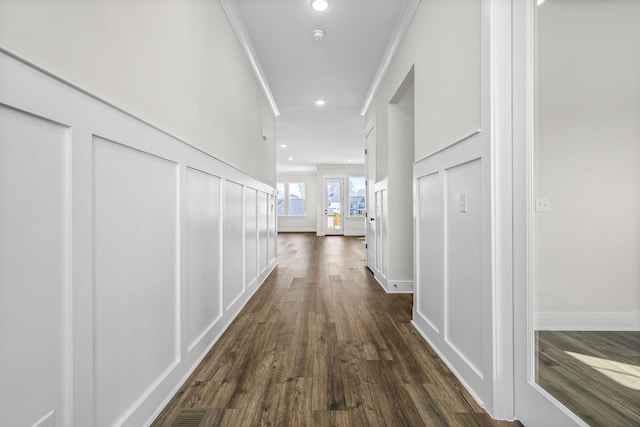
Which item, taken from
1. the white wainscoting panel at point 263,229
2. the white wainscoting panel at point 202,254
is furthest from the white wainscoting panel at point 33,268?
the white wainscoting panel at point 263,229

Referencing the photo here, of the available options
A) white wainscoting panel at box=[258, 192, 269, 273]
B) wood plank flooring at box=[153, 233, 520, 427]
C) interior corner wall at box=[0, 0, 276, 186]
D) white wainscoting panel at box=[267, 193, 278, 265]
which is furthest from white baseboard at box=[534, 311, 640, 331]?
white wainscoting panel at box=[267, 193, 278, 265]

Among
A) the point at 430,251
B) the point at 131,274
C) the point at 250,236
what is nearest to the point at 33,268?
the point at 131,274

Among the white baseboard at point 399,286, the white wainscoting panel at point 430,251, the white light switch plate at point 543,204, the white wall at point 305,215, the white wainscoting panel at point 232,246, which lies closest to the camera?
the white light switch plate at point 543,204

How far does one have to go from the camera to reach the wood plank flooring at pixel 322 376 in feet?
4.27

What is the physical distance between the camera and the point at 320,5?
2.28 metres

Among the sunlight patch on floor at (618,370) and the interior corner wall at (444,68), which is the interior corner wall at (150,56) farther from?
the sunlight patch on floor at (618,370)

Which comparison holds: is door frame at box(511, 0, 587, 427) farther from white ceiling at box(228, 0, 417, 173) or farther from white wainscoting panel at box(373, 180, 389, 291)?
white wainscoting panel at box(373, 180, 389, 291)

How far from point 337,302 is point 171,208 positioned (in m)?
1.94

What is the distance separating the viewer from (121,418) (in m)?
1.08

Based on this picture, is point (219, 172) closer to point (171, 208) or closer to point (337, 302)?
point (171, 208)

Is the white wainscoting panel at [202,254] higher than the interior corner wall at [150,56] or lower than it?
lower

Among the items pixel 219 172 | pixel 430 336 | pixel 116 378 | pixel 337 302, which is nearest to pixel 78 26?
pixel 116 378

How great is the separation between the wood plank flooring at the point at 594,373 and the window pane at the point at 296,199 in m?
11.5

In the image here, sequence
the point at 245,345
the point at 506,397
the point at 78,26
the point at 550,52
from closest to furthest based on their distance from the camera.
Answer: the point at 78,26 → the point at 550,52 → the point at 506,397 → the point at 245,345
